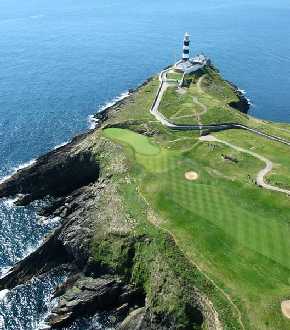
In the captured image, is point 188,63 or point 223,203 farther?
point 188,63

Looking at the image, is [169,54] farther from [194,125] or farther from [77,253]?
[77,253]

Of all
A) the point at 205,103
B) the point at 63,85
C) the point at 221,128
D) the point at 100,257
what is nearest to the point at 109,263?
the point at 100,257

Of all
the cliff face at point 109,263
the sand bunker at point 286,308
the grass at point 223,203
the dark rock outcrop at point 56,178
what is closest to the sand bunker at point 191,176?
the grass at point 223,203

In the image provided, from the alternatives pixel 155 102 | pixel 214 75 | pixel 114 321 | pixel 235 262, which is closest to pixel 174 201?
pixel 235 262

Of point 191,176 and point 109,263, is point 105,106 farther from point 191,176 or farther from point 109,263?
point 109,263

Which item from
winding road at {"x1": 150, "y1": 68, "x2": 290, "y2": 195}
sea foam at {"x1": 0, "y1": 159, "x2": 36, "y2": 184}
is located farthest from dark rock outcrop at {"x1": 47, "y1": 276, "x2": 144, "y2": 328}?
sea foam at {"x1": 0, "y1": 159, "x2": 36, "y2": 184}

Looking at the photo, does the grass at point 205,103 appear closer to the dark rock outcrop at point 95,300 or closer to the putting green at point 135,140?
the putting green at point 135,140
